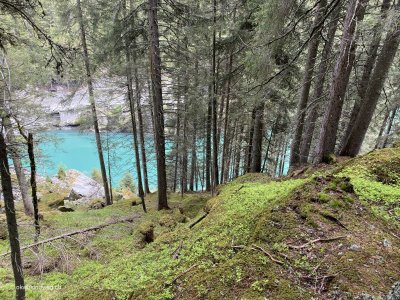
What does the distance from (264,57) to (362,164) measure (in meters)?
3.00

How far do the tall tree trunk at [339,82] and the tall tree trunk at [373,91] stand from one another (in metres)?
1.00

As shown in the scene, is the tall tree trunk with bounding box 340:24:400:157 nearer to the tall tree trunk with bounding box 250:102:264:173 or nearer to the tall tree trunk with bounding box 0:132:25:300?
the tall tree trunk with bounding box 250:102:264:173

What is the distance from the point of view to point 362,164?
15.6 feet

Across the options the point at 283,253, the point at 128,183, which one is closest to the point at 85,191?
the point at 128,183

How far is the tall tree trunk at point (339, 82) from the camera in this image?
5.15 meters

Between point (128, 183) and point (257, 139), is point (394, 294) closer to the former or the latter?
point (257, 139)

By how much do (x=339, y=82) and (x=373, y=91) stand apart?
203 centimetres

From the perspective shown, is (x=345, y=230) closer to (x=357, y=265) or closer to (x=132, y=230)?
(x=357, y=265)

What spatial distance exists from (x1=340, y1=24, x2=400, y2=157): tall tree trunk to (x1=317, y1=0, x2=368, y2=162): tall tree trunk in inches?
39.4

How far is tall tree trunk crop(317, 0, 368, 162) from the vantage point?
5.15 m

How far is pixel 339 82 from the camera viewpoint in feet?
18.5

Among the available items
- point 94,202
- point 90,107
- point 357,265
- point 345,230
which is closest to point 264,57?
point 345,230

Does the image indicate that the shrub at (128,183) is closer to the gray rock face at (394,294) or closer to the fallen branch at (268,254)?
the fallen branch at (268,254)

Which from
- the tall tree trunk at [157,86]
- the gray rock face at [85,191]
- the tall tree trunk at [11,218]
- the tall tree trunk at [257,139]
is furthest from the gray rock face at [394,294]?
the gray rock face at [85,191]
